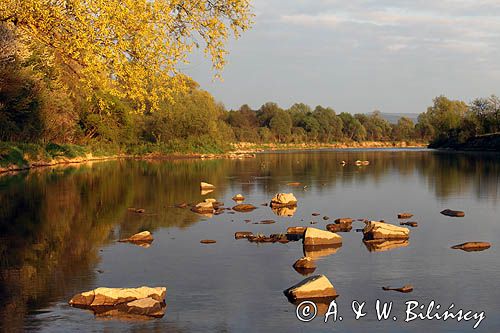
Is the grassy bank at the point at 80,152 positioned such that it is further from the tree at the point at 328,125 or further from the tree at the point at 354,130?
the tree at the point at 354,130

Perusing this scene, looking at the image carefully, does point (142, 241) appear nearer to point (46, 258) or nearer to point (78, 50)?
point (46, 258)

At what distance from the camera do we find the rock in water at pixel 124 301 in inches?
514

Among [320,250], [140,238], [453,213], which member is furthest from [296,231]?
[453,213]

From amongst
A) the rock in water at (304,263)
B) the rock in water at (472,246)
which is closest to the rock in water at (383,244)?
the rock in water at (472,246)

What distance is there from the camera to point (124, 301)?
13492 mm

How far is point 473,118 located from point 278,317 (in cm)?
12597

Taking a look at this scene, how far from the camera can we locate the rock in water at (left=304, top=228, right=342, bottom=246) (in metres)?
20.5

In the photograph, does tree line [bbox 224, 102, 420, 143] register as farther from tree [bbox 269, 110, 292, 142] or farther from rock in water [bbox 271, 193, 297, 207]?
rock in water [bbox 271, 193, 297, 207]

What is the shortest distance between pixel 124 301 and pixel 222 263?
5.03 m

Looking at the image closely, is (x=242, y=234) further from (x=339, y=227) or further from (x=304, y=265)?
(x=304, y=265)

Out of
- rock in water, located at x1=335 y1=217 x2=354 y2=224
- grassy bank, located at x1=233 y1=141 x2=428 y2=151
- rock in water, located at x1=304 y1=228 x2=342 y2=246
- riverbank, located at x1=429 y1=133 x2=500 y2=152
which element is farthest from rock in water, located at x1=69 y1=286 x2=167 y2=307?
grassy bank, located at x1=233 y1=141 x2=428 y2=151

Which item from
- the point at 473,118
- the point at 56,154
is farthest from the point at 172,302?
the point at 473,118

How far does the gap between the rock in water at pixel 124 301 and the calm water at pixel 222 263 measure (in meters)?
0.28

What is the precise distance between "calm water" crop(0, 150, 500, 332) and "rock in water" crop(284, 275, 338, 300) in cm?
31
